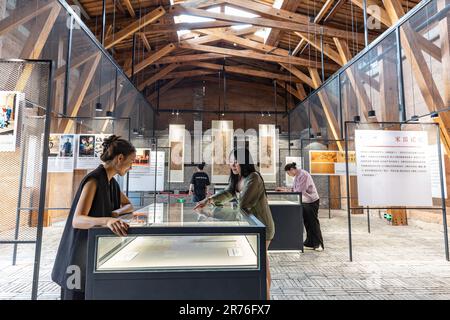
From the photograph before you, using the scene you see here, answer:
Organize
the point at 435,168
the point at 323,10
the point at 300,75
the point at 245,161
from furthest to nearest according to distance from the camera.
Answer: the point at 300,75, the point at 323,10, the point at 435,168, the point at 245,161

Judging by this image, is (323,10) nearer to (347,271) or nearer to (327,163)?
(327,163)

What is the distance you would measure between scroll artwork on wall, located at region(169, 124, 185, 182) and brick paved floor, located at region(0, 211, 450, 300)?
4.95 m

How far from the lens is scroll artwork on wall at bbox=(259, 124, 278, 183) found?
10.6m

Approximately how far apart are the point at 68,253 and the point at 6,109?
1.48 meters

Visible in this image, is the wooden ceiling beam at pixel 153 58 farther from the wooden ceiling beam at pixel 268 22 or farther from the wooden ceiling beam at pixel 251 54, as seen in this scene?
the wooden ceiling beam at pixel 268 22

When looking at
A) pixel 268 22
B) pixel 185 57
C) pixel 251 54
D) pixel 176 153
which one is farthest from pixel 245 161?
pixel 185 57

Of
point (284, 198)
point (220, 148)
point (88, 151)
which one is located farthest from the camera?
point (220, 148)

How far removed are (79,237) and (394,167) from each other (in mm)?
4129

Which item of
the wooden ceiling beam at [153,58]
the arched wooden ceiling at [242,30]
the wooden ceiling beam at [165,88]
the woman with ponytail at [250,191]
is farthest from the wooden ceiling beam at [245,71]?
the woman with ponytail at [250,191]

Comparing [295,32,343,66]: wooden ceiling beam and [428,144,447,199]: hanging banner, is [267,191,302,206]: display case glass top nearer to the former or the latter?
[428,144,447,199]: hanging banner

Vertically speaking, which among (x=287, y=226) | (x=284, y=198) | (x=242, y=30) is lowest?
(x=287, y=226)

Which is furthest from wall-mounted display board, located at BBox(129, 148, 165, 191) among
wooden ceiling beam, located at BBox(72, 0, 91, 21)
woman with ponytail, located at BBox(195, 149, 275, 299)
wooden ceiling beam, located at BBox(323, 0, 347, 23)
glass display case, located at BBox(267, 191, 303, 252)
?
wooden ceiling beam, located at BBox(323, 0, 347, 23)

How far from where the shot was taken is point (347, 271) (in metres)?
3.52

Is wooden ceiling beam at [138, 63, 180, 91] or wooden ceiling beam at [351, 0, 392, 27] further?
wooden ceiling beam at [138, 63, 180, 91]
